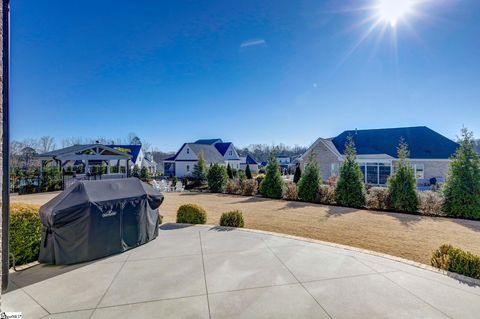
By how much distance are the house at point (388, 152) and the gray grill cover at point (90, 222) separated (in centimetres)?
1496

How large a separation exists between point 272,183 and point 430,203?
8.73 meters

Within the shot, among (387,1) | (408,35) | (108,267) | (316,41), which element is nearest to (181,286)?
(108,267)

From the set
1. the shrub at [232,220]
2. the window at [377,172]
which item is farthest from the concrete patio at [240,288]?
the window at [377,172]

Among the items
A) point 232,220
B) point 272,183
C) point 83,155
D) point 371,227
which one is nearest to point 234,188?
→ point 272,183

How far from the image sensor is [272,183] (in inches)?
656

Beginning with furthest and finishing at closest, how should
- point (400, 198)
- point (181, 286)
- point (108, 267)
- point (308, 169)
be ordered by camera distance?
point (308, 169) → point (400, 198) → point (108, 267) → point (181, 286)

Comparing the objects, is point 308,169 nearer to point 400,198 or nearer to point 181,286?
point 400,198

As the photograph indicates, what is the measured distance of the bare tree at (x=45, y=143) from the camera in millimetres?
57547

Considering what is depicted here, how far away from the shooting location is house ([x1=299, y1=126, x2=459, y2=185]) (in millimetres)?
20203

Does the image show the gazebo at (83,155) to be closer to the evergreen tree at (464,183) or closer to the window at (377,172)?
the window at (377,172)

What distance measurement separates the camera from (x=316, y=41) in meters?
10.4

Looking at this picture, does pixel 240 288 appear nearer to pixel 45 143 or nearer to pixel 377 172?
pixel 377 172

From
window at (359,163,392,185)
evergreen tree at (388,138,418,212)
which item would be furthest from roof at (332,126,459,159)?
evergreen tree at (388,138,418,212)

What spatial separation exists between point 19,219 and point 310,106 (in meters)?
17.0
